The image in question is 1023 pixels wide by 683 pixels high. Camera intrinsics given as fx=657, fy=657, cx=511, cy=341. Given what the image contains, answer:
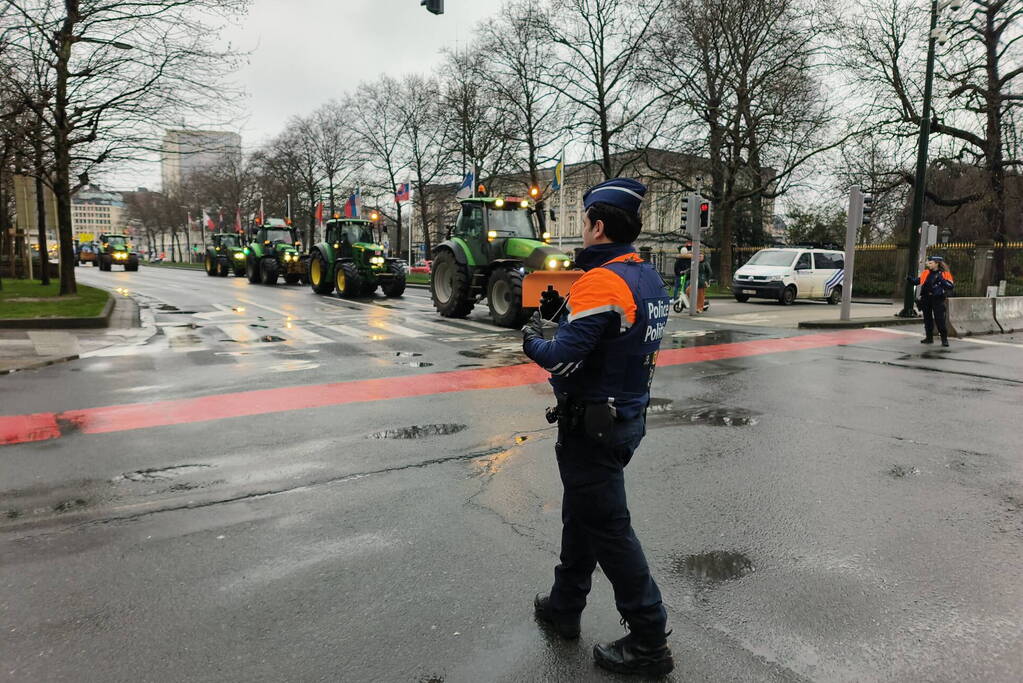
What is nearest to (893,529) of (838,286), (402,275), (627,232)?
(627,232)

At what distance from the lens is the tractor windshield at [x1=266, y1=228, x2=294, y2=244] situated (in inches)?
1199

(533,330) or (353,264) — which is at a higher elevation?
(353,264)

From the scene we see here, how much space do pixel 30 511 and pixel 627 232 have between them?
13.4ft

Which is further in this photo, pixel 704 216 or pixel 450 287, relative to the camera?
pixel 704 216

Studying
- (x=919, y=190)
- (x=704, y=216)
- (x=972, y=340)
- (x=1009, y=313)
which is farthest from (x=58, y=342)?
(x=1009, y=313)

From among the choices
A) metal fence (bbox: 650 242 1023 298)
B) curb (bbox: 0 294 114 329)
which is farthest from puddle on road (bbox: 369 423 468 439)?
metal fence (bbox: 650 242 1023 298)

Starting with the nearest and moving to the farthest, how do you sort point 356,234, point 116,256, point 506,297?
point 506,297
point 356,234
point 116,256

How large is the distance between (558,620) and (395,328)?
11.6m

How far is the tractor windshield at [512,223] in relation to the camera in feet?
48.9

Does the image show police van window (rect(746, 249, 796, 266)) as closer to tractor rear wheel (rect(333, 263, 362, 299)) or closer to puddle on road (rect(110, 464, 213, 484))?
tractor rear wheel (rect(333, 263, 362, 299))

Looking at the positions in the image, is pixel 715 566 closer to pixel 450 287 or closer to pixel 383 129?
pixel 450 287

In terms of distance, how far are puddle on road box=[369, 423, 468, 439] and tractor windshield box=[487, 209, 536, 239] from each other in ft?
30.0

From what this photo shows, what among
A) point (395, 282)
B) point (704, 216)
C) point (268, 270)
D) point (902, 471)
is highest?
point (704, 216)

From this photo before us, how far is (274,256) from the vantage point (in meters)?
29.1
